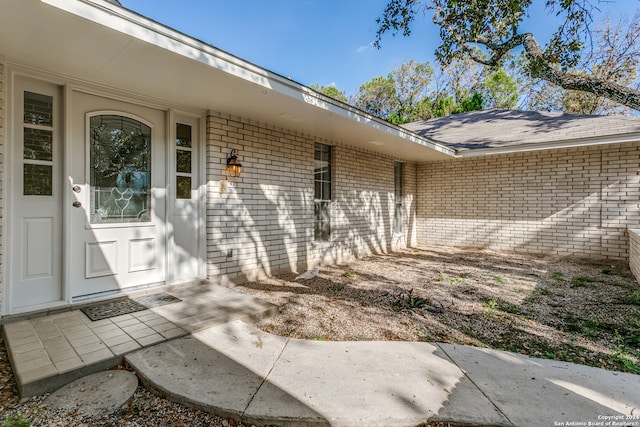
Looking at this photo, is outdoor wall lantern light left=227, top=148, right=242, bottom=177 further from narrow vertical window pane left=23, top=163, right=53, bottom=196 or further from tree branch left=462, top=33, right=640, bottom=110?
tree branch left=462, top=33, right=640, bottom=110

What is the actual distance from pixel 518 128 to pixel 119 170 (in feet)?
28.9

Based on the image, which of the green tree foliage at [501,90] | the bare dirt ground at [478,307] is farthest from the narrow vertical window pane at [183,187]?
the green tree foliage at [501,90]

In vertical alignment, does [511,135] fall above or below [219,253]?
above

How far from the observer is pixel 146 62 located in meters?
2.81

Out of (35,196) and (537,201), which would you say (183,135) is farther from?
(537,201)

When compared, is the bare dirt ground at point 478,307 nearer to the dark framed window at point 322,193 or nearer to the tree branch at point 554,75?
the dark framed window at point 322,193

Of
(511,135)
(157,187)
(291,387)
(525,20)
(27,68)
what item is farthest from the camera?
(511,135)

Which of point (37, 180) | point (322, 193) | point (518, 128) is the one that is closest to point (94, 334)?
point (37, 180)

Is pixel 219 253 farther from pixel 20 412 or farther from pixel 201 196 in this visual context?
pixel 20 412

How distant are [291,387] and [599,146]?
778cm

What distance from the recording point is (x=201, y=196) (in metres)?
4.21

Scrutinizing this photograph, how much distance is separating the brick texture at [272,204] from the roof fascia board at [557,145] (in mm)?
2510

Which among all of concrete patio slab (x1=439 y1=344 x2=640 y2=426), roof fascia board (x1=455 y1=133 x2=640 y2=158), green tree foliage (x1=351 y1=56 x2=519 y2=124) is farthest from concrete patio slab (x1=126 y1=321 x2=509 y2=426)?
green tree foliage (x1=351 y1=56 x2=519 y2=124)

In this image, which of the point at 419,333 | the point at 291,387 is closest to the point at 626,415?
the point at 419,333
